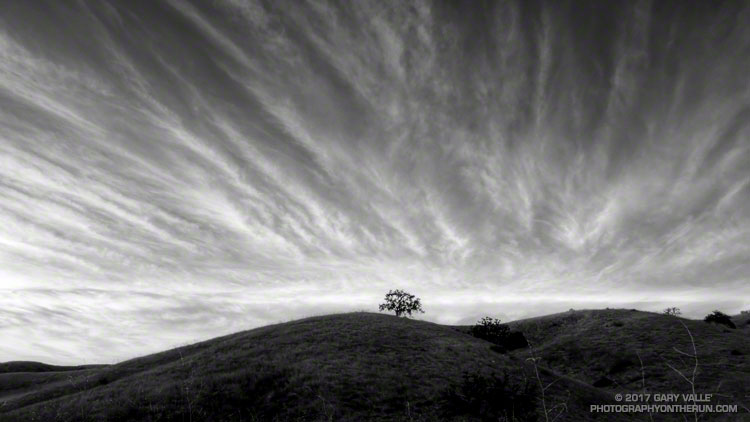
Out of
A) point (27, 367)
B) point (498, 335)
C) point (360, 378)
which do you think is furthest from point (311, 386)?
point (27, 367)

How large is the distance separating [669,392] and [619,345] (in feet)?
44.3

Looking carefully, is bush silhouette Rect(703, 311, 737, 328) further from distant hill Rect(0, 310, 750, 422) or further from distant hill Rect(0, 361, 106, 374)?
distant hill Rect(0, 361, 106, 374)

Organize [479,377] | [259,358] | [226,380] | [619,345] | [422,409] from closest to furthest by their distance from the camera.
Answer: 1. [422,409]
2. [226,380]
3. [479,377]
4. [259,358]
5. [619,345]

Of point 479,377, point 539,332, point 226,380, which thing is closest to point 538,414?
point 479,377

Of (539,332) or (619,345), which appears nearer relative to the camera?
(619,345)

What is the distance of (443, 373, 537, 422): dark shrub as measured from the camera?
25328 mm

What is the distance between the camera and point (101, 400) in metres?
26.3

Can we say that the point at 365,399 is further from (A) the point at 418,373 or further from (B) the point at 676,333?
(B) the point at 676,333

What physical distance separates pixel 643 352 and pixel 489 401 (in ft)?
89.9

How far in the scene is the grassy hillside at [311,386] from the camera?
80.6ft

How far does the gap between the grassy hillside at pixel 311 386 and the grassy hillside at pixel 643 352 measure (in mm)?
9056

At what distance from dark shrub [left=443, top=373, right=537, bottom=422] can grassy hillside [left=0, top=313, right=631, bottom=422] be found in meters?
0.09

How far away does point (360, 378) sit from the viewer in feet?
96.4

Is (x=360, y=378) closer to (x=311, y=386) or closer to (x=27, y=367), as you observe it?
(x=311, y=386)
